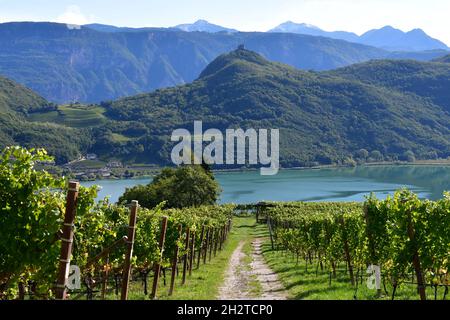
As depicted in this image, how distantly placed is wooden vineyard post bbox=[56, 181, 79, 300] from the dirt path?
10.6m

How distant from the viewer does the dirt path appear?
18.4 metres

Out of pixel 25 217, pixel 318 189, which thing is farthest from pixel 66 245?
pixel 318 189

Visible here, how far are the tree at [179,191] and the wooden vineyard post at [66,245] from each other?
220 ft

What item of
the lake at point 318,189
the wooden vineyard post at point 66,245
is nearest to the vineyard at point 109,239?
the wooden vineyard post at point 66,245

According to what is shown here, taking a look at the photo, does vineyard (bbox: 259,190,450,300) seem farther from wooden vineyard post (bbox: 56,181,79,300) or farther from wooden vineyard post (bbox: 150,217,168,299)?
wooden vineyard post (bbox: 56,181,79,300)

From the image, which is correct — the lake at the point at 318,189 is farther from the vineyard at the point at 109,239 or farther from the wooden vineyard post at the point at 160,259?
the wooden vineyard post at the point at 160,259

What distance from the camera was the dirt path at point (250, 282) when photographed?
18.4 meters

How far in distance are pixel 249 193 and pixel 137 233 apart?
14115 centimetres

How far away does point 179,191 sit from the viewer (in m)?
78.7

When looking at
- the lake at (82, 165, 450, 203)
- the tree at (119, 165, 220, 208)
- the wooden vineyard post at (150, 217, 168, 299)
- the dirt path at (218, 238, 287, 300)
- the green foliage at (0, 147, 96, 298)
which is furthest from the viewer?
the lake at (82, 165, 450, 203)

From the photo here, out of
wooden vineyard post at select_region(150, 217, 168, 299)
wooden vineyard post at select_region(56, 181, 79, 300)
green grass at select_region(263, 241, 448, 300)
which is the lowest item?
green grass at select_region(263, 241, 448, 300)

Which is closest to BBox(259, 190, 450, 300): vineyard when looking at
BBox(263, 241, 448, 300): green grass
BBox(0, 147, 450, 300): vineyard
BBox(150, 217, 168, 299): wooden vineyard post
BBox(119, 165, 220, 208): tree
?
BBox(0, 147, 450, 300): vineyard
